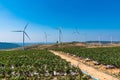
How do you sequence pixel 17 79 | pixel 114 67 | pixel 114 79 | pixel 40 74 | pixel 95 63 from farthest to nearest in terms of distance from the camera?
pixel 95 63 → pixel 114 67 → pixel 40 74 → pixel 114 79 → pixel 17 79

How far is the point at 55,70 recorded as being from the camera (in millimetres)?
25906

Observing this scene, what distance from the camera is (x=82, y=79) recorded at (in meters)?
21.5

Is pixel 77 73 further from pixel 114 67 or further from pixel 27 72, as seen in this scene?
pixel 114 67

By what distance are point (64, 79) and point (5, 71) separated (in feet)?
23.1

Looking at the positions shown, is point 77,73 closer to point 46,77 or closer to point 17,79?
point 46,77

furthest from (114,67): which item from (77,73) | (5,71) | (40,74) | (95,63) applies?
(5,71)

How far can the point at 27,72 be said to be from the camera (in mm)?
25062

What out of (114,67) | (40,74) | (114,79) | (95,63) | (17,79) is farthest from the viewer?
(95,63)

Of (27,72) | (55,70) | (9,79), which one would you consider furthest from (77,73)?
(9,79)

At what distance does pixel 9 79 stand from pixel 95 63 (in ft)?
50.5

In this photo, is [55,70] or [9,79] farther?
[55,70]

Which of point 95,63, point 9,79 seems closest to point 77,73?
point 9,79

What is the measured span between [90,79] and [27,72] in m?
6.14

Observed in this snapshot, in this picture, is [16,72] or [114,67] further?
[114,67]
